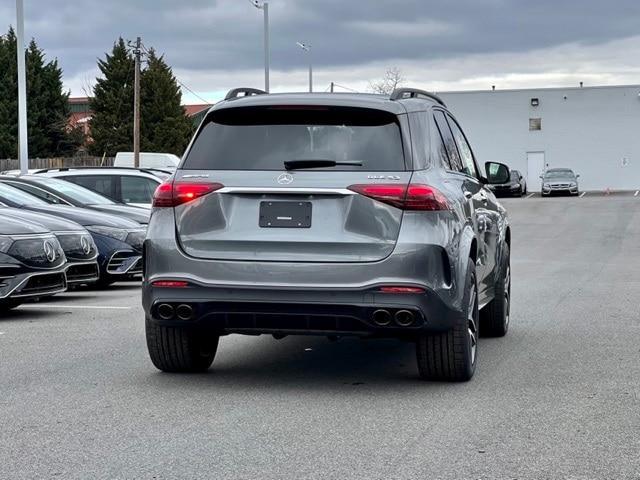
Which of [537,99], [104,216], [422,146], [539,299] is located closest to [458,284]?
[422,146]

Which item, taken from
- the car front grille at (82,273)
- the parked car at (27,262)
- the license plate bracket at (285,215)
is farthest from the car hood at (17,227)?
the license plate bracket at (285,215)

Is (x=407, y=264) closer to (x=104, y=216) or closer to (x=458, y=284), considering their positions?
(x=458, y=284)

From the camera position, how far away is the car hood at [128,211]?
51.9 feet

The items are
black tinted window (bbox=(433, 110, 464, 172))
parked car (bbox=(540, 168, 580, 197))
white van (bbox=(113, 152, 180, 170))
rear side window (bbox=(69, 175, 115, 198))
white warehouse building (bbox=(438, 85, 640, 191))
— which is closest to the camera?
black tinted window (bbox=(433, 110, 464, 172))

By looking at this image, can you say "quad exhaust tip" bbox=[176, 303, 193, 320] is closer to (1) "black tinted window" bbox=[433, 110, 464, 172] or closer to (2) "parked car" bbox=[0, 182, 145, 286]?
(1) "black tinted window" bbox=[433, 110, 464, 172]

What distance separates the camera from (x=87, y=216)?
14.8 metres

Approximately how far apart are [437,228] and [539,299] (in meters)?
6.61

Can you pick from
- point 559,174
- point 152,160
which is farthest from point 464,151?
point 559,174

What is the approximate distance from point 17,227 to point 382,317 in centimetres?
560

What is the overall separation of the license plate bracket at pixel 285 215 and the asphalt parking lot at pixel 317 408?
107 centimetres

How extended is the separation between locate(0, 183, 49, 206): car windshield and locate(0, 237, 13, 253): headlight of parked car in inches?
125

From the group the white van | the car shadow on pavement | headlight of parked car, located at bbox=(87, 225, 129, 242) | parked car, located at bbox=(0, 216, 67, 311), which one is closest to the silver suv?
the car shadow on pavement

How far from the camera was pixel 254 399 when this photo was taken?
273 inches

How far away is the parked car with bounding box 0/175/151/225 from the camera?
51.5ft
